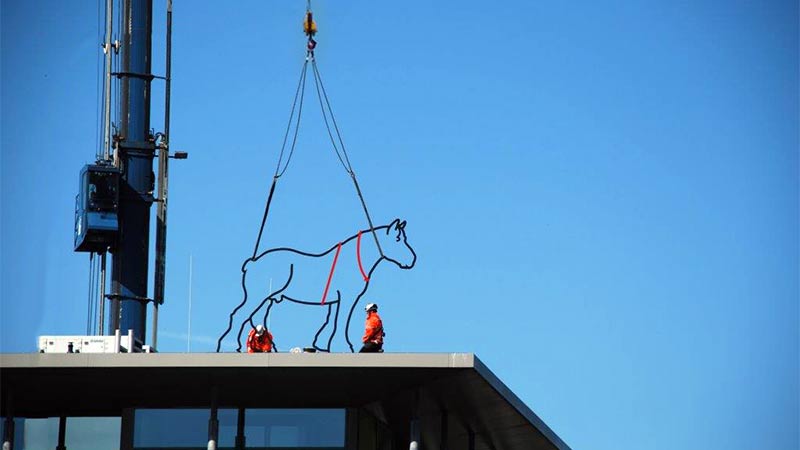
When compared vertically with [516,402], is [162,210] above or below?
above

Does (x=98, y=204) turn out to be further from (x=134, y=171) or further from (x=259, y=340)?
(x=259, y=340)

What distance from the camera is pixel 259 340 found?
29.9 m

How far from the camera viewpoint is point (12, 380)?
96.6ft

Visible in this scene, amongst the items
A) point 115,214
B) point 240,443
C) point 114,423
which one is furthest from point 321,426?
point 115,214

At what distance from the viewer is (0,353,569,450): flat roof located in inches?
1102

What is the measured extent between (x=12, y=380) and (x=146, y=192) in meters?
14.6

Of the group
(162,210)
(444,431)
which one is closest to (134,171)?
(162,210)

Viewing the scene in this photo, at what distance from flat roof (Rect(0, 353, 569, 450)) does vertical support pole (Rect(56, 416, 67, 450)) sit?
0.59ft

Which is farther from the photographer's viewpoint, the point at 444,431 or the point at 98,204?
the point at 98,204

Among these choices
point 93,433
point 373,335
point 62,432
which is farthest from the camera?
point 62,432

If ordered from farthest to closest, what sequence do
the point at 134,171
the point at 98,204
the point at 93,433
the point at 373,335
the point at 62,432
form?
the point at 134,171, the point at 98,204, the point at 62,432, the point at 93,433, the point at 373,335

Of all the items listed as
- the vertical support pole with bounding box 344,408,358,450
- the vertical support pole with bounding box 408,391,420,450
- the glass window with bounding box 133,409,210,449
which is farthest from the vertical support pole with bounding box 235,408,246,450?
the vertical support pole with bounding box 408,391,420,450

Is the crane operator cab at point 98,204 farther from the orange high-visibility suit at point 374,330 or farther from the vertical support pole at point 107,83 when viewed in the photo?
the orange high-visibility suit at point 374,330

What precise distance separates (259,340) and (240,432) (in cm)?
224
